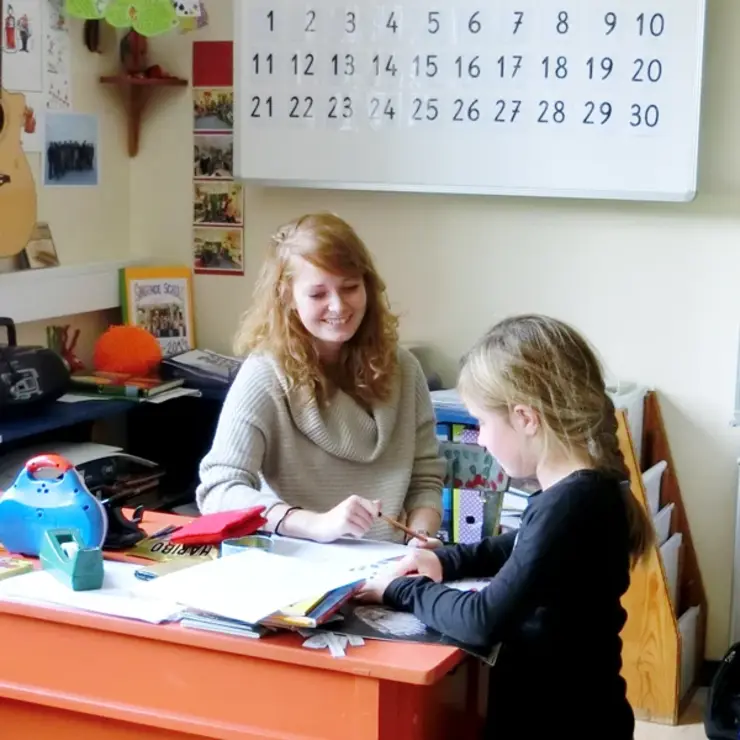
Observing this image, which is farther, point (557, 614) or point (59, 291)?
point (59, 291)

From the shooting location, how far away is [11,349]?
2.96 m

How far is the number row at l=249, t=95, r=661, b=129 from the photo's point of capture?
10.3 ft

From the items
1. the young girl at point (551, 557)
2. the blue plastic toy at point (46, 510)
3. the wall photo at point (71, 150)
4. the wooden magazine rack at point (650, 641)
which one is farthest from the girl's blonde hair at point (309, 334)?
the wall photo at point (71, 150)

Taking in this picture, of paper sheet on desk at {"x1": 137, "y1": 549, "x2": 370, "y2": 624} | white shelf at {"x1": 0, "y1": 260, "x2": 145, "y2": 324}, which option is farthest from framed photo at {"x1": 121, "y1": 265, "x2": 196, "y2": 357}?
paper sheet on desk at {"x1": 137, "y1": 549, "x2": 370, "y2": 624}

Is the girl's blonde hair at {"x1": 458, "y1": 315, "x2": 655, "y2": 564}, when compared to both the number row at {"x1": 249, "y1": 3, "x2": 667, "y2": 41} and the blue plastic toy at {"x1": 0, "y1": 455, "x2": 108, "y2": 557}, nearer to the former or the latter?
the blue plastic toy at {"x1": 0, "y1": 455, "x2": 108, "y2": 557}

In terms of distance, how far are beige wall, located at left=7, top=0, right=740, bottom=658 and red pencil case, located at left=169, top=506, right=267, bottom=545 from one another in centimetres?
155

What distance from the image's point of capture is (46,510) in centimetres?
190

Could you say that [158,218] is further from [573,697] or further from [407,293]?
[573,697]

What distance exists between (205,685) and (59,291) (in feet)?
6.50

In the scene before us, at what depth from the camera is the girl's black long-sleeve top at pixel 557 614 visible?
1.58 meters

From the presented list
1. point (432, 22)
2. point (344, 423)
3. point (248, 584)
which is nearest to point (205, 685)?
point (248, 584)

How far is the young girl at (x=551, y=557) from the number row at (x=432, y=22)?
161 centimetres

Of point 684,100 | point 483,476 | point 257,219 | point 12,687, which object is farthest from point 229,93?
point 12,687

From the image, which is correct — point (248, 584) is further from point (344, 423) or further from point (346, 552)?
point (344, 423)
